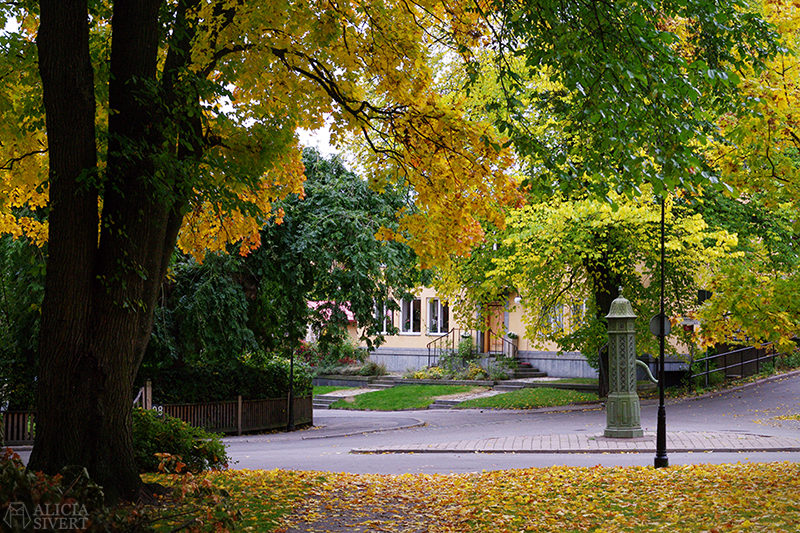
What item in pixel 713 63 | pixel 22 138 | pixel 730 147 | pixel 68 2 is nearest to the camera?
pixel 68 2

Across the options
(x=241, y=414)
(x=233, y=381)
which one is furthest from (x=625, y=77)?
(x=233, y=381)

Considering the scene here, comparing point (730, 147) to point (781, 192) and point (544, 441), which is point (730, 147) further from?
point (544, 441)

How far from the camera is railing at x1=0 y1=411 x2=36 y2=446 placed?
62.6 feet

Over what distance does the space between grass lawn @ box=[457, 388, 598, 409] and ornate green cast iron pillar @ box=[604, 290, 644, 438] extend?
34.2 ft

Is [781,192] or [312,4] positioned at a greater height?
[312,4]

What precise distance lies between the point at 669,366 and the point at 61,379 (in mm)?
28773

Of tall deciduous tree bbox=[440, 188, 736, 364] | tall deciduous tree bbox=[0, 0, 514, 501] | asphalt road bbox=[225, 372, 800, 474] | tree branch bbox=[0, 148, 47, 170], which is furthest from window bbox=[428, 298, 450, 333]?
tree branch bbox=[0, 148, 47, 170]

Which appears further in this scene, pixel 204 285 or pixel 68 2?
pixel 204 285

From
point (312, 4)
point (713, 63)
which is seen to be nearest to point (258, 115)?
point (312, 4)

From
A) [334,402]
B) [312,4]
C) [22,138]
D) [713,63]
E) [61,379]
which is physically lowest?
[334,402]

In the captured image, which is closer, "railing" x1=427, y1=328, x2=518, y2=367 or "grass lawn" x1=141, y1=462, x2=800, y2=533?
"grass lawn" x1=141, y1=462, x2=800, y2=533

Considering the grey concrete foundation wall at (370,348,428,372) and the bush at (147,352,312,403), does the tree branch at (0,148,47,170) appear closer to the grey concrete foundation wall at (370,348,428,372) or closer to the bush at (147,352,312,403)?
the bush at (147,352,312,403)

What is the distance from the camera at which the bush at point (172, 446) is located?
10.9m

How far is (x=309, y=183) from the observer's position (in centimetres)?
2164
